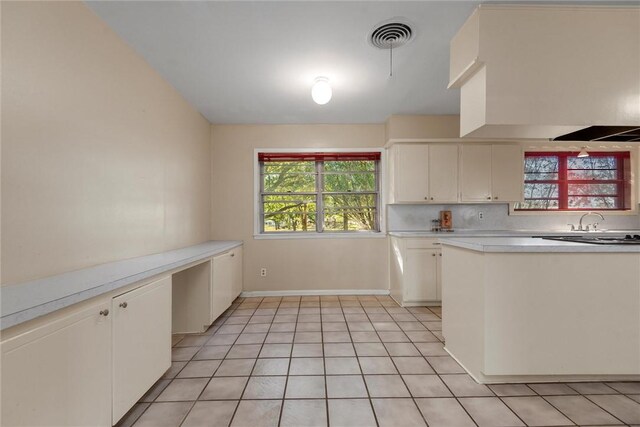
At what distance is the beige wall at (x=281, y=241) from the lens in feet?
14.6

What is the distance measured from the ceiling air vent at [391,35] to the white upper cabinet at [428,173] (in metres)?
1.91

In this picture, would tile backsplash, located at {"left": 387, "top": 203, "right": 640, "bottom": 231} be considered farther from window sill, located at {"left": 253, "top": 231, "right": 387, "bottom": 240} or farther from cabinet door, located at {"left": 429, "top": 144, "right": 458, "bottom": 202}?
cabinet door, located at {"left": 429, "top": 144, "right": 458, "bottom": 202}

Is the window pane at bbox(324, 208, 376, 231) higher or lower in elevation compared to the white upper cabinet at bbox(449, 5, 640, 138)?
lower

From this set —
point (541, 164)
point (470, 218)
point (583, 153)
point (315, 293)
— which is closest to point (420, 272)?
point (470, 218)

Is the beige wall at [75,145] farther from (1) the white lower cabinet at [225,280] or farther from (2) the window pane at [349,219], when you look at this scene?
(2) the window pane at [349,219]

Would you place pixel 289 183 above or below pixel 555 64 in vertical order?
below

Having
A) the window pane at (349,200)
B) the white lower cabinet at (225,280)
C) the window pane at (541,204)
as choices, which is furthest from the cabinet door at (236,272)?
the window pane at (541,204)

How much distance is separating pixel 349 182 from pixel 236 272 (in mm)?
2187

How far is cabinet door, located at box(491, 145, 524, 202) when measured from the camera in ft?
13.6

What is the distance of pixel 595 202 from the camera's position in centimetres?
432

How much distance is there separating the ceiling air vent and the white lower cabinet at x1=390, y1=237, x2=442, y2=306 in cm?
236

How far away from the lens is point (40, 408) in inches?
44.2

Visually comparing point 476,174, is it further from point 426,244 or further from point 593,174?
point 593,174

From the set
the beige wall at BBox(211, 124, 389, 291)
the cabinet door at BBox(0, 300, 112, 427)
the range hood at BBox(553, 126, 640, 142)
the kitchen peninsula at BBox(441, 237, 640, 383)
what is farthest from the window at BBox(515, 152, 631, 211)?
the cabinet door at BBox(0, 300, 112, 427)
